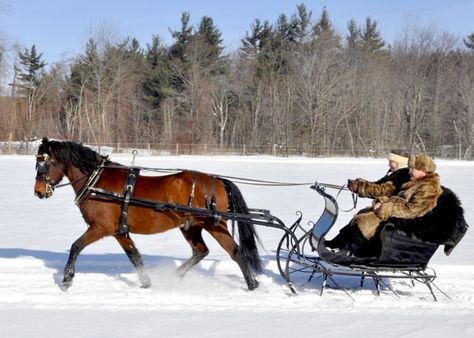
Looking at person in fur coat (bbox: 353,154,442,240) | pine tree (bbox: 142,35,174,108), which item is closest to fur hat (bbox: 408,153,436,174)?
person in fur coat (bbox: 353,154,442,240)

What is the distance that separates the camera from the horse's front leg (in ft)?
17.8

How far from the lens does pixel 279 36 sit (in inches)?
1875

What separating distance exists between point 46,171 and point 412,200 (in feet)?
12.3

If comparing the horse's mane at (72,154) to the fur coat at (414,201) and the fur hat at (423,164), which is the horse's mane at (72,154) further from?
the fur hat at (423,164)

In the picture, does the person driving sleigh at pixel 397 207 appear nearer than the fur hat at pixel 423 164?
Yes

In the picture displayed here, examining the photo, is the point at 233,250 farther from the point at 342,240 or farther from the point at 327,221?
the point at 342,240

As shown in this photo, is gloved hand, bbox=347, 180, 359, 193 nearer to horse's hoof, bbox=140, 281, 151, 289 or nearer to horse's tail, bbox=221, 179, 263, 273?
horse's tail, bbox=221, 179, 263, 273

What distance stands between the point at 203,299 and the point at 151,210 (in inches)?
43.3

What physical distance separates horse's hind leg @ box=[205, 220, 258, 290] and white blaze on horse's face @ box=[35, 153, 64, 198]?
5.68 feet

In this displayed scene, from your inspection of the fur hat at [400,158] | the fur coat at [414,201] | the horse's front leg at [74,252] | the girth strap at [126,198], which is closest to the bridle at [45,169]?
the horse's front leg at [74,252]

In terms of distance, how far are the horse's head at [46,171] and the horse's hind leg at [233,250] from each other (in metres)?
1.72

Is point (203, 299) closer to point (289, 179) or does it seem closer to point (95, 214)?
point (95, 214)

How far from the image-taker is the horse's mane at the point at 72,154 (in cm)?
582

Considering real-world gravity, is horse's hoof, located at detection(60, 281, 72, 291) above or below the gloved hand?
below
